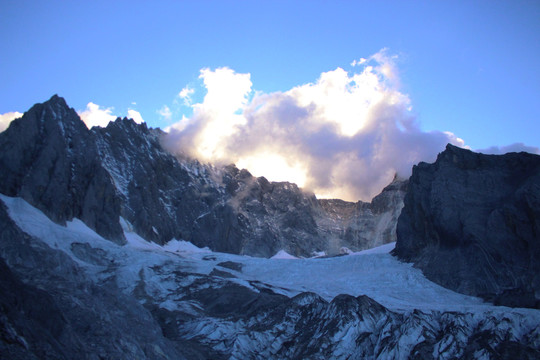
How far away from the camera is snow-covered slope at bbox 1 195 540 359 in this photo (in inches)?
1849

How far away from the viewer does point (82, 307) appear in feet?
131

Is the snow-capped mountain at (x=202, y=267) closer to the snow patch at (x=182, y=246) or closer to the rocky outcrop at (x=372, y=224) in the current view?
the rocky outcrop at (x=372, y=224)

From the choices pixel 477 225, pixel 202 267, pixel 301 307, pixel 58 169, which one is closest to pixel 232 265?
pixel 202 267

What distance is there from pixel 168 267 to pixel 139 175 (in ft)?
247

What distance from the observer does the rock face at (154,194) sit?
11212 centimetres

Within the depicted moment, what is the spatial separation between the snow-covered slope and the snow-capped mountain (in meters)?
0.19

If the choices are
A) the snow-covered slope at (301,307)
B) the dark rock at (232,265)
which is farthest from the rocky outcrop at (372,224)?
the dark rock at (232,265)

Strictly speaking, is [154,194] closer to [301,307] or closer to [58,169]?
[58,169]

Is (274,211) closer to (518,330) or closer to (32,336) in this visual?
(518,330)

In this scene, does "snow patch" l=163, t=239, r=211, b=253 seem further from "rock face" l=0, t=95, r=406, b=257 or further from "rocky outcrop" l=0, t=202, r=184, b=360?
"rocky outcrop" l=0, t=202, r=184, b=360

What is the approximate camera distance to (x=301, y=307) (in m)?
59.5

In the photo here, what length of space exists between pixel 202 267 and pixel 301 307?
3692cm

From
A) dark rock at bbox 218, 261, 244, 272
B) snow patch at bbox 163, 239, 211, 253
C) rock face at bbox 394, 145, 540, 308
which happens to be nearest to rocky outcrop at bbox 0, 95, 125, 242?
dark rock at bbox 218, 261, 244, 272

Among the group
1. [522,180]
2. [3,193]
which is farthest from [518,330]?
[3,193]
